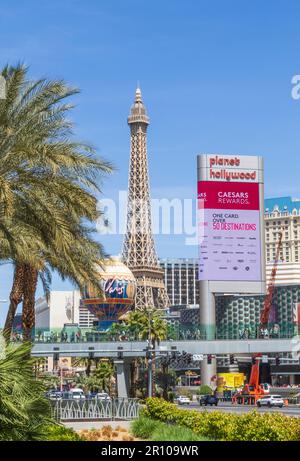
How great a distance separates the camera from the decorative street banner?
354ft

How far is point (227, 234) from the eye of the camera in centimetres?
10788

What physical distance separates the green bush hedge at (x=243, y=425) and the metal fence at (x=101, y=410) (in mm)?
13927

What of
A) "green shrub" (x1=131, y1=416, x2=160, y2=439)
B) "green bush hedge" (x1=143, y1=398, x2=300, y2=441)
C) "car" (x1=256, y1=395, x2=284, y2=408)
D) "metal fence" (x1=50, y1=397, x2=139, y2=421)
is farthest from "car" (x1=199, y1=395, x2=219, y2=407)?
"green bush hedge" (x1=143, y1=398, x2=300, y2=441)

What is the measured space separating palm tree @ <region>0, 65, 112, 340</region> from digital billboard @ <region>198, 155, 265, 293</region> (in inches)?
3124

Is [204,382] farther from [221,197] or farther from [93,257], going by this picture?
[93,257]

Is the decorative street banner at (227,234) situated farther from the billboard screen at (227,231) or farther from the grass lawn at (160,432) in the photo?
the grass lawn at (160,432)

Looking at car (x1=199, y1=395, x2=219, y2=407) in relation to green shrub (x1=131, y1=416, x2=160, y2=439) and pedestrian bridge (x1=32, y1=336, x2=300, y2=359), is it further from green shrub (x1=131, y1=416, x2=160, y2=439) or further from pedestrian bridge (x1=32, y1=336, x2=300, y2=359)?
green shrub (x1=131, y1=416, x2=160, y2=439)

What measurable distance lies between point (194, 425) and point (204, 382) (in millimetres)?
84724

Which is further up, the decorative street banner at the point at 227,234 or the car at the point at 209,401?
the decorative street banner at the point at 227,234

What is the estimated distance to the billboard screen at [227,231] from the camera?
107750 mm

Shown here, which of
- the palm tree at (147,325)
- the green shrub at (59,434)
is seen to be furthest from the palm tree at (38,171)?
the palm tree at (147,325)
